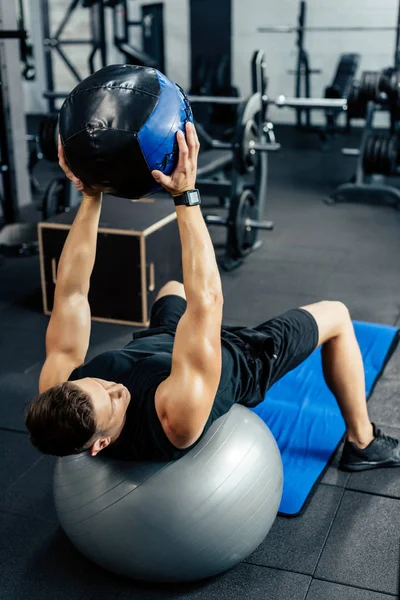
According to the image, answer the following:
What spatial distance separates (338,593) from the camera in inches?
68.4

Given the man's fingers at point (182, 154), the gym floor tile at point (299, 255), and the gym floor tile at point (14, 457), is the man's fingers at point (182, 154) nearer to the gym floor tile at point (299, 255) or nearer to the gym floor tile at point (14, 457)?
the gym floor tile at point (14, 457)

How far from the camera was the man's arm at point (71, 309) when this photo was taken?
1.69 metres

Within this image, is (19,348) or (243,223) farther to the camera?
(243,223)

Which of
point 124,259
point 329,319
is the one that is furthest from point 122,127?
point 124,259

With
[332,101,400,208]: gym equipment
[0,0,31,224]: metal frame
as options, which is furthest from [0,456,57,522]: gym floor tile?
[332,101,400,208]: gym equipment

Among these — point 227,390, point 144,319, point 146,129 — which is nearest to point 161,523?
point 227,390

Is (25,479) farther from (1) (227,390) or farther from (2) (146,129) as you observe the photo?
(2) (146,129)

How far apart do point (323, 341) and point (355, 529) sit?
536 mm

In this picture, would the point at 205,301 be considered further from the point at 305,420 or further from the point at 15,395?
the point at 15,395

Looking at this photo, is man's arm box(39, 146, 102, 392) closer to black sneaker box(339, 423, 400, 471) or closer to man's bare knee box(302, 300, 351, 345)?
man's bare knee box(302, 300, 351, 345)

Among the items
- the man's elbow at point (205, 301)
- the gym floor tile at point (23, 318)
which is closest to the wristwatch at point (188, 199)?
the man's elbow at point (205, 301)

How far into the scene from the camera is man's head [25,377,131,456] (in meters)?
1.44

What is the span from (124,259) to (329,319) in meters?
1.39

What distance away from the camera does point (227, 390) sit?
1.78 meters
